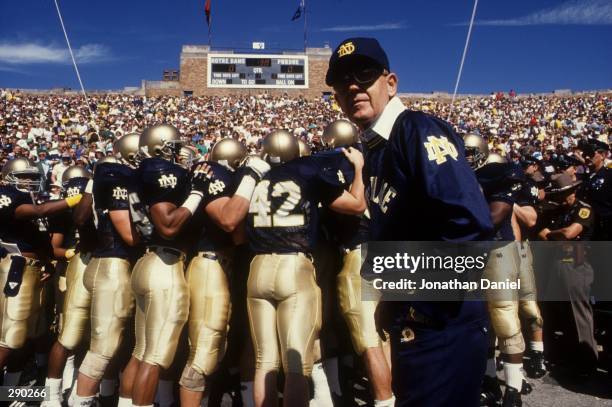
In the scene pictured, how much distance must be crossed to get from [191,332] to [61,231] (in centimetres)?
235

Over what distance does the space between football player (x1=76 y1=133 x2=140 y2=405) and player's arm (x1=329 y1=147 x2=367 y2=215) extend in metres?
1.69

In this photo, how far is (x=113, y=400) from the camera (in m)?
4.39

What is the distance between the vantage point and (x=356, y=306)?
3885mm

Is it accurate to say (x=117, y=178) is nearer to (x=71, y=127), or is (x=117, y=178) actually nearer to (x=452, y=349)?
(x=452, y=349)

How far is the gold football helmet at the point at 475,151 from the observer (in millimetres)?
4520

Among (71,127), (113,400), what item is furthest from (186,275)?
(71,127)

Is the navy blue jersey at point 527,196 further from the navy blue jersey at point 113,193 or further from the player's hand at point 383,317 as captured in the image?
the navy blue jersey at point 113,193

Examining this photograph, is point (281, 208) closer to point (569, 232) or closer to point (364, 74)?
point (364, 74)

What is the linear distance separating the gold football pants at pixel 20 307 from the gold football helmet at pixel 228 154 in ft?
6.81

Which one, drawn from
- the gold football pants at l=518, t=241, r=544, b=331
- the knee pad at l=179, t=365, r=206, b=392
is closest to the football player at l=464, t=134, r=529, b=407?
the gold football pants at l=518, t=241, r=544, b=331

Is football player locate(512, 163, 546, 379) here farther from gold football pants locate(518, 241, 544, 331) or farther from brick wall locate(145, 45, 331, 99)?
brick wall locate(145, 45, 331, 99)

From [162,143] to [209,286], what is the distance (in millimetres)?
1237

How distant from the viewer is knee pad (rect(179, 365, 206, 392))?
11.6ft

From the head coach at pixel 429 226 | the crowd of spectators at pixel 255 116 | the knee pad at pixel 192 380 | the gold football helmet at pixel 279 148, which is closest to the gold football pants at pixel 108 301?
the knee pad at pixel 192 380
